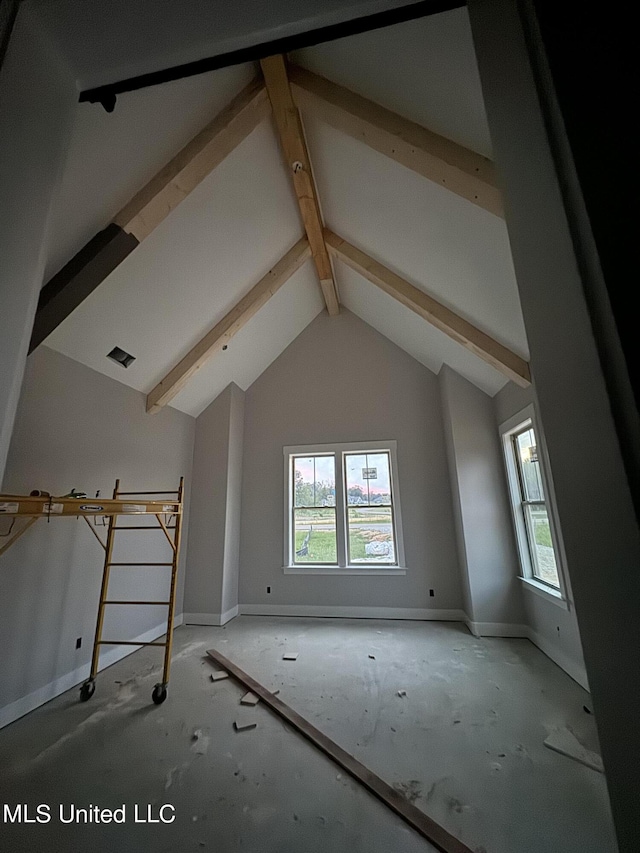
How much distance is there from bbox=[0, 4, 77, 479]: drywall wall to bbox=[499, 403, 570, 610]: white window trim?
9.33 feet

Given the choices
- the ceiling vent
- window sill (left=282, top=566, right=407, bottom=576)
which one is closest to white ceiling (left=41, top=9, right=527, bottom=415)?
the ceiling vent

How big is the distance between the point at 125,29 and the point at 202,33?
6.8 inches

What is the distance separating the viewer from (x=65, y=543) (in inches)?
113

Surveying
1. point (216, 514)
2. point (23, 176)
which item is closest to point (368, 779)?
point (23, 176)

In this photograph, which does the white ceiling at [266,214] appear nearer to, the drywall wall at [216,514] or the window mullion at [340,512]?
the drywall wall at [216,514]

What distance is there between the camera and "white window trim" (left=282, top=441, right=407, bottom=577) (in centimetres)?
456

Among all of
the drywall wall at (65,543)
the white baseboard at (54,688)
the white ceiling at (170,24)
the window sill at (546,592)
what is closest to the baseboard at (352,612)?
the window sill at (546,592)

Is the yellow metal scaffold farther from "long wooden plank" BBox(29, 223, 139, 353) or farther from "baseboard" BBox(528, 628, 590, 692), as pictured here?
"baseboard" BBox(528, 628, 590, 692)

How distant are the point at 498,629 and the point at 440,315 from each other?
3.36 m

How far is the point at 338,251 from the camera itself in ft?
12.5

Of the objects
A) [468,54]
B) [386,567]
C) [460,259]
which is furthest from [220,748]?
[468,54]

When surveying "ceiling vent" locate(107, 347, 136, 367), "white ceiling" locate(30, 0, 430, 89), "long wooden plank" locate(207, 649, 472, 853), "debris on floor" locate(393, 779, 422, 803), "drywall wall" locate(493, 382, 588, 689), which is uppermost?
"ceiling vent" locate(107, 347, 136, 367)

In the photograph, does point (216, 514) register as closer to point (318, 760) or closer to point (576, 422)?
point (318, 760)

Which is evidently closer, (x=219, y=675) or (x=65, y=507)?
(x=65, y=507)
